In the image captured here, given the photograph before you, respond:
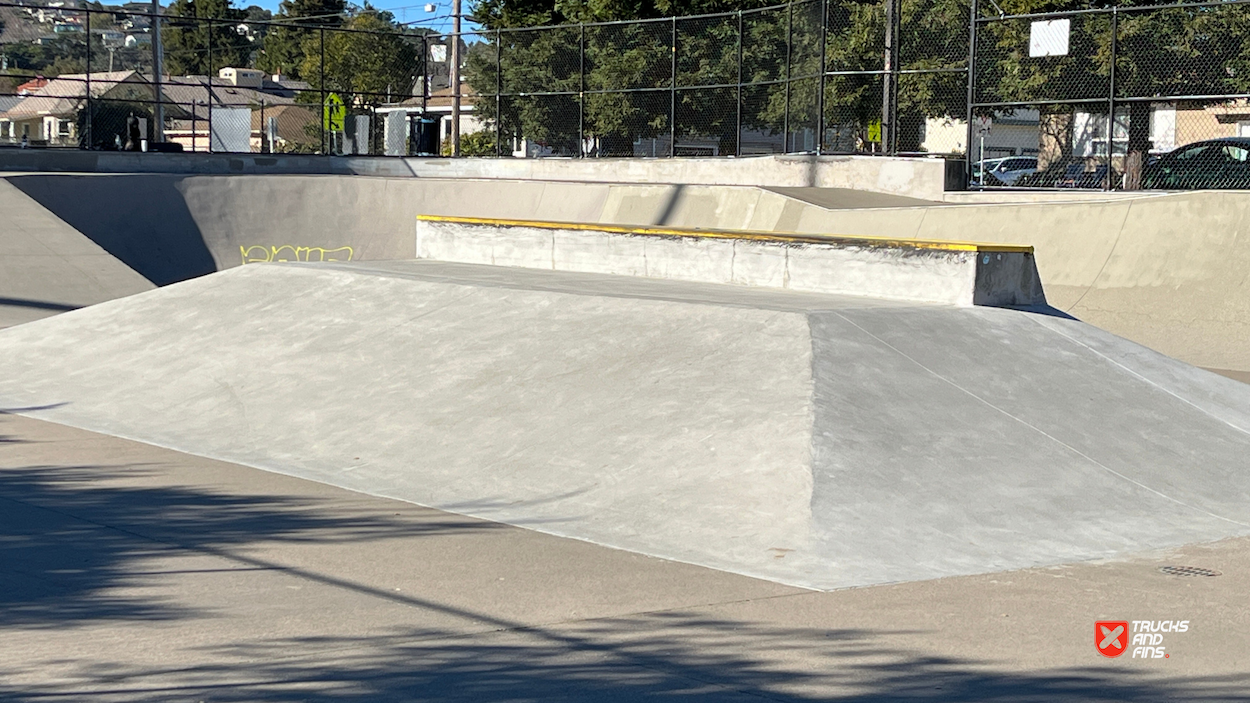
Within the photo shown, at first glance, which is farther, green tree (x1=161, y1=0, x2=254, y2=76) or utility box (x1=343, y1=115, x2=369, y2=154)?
green tree (x1=161, y1=0, x2=254, y2=76)

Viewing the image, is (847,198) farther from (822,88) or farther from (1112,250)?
(1112,250)

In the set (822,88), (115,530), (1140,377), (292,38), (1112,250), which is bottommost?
(115,530)

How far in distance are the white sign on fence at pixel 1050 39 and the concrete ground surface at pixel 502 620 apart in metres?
14.0

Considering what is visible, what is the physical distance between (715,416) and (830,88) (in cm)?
2056

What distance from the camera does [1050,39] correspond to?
1995 centimetres

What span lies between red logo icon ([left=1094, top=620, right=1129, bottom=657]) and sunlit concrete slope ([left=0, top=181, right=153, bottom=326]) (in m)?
16.3

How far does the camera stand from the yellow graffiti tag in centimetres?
2477

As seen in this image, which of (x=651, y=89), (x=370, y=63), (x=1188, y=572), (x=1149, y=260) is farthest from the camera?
(x=370, y=63)

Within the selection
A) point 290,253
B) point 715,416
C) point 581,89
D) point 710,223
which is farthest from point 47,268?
point 715,416

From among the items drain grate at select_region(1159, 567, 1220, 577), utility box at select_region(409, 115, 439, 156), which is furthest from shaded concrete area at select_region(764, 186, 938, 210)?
utility box at select_region(409, 115, 439, 156)

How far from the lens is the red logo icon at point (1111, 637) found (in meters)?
5.56

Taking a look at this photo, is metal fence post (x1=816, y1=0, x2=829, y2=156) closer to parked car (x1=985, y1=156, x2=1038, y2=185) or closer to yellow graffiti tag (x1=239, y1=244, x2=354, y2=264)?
yellow graffiti tag (x1=239, y1=244, x2=354, y2=264)

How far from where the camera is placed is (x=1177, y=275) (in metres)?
15.4

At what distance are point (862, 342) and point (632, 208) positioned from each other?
525 inches
